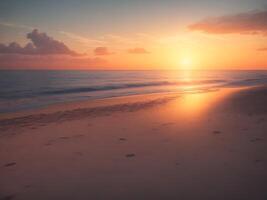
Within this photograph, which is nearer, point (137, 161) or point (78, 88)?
point (137, 161)

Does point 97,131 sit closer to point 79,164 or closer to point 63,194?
point 79,164

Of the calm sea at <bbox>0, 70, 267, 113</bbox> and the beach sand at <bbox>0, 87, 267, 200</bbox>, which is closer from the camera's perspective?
the beach sand at <bbox>0, 87, 267, 200</bbox>

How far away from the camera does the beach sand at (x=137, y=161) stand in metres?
4.01

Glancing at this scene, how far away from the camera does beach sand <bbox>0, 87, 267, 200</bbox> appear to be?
13.2 feet

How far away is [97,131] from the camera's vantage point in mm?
8289

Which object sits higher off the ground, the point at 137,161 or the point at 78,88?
the point at 78,88

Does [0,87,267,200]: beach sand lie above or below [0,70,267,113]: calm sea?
A: below

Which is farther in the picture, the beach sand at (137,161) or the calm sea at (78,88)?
the calm sea at (78,88)

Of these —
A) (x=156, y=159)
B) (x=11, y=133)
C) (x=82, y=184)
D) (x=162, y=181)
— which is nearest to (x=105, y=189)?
(x=82, y=184)

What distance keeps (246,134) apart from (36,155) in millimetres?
6714

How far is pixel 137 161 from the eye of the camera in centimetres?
530

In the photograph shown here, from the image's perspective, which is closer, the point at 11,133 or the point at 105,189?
the point at 105,189

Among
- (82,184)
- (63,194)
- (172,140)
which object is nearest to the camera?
(63,194)

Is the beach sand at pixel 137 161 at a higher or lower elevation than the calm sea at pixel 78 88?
lower
